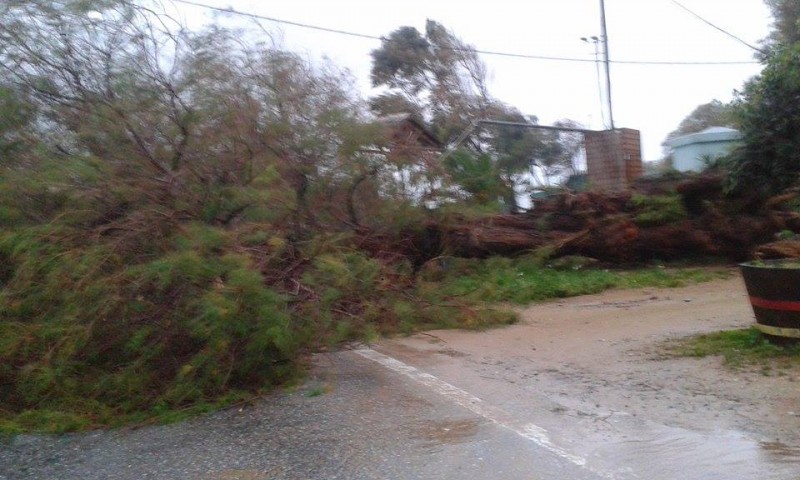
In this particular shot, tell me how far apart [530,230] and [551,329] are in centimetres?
461

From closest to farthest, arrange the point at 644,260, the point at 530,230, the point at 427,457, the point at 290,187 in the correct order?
the point at 427,457 < the point at 290,187 < the point at 530,230 < the point at 644,260

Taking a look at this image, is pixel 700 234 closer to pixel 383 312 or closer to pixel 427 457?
pixel 383 312

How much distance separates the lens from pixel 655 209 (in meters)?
16.3

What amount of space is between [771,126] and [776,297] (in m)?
6.72

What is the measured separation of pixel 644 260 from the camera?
17.1 meters

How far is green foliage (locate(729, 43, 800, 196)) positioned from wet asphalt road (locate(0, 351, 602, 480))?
8952mm

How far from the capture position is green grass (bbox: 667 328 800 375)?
8.44 m

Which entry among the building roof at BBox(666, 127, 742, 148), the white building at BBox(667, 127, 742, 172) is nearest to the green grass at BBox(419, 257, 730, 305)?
the white building at BBox(667, 127, 742, 172)

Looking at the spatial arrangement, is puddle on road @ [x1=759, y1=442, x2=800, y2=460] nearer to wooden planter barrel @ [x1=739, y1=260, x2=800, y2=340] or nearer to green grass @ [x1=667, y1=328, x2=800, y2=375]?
green grass @ [x1=667, y1=328, x2=800, y2=375]

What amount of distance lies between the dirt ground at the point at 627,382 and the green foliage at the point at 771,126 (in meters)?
3.21

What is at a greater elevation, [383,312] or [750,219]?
[750,219]

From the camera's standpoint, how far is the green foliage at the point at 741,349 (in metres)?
8.50

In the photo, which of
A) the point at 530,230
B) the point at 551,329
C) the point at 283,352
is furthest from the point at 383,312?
the point at 530,230

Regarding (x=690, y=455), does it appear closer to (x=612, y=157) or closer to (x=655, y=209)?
(x=655, y=209)
